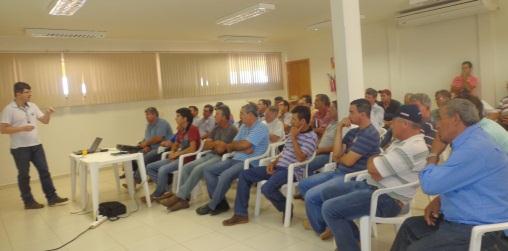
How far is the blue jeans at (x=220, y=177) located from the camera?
3.90 metres

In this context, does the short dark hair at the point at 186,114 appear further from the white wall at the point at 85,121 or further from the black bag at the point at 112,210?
the white wall at the point at 85,121

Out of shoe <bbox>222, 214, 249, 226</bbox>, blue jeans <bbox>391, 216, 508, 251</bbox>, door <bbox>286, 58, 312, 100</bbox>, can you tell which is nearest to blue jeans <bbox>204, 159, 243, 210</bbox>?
shoe <bbox>222, 214, 249, 226</bbox>

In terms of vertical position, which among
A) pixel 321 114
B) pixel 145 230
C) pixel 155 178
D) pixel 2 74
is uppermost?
pixel 2 74

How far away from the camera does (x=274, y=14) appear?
618 cm

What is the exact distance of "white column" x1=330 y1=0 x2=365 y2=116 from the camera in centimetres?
355

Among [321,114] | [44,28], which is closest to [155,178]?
[321,114]

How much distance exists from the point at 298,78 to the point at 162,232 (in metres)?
6.83

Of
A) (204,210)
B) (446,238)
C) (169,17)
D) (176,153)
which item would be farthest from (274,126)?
(446,238)

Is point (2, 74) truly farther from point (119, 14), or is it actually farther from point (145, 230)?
point (145, 230)

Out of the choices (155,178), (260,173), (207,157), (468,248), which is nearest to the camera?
(468,248)

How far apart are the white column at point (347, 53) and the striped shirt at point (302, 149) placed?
361 millimetres

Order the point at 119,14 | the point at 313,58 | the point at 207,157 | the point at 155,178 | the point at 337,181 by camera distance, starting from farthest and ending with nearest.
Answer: the point at 313,58 < the point at 119,14 < the point at 155,178 < the point at 207,157 < the point at 337,181

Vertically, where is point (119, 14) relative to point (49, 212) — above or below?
above

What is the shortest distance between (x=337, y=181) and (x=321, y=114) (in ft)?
7.07
